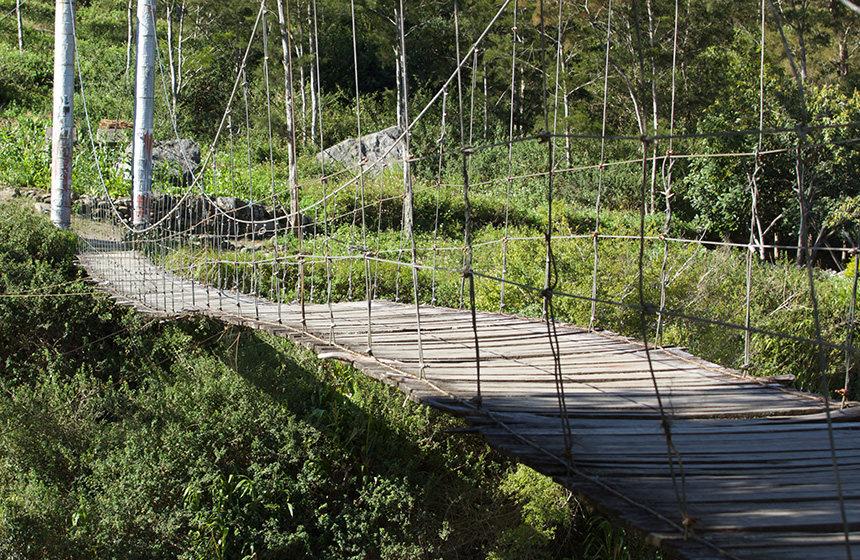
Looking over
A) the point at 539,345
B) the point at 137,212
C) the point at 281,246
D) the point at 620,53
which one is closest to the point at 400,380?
the point at 539,345

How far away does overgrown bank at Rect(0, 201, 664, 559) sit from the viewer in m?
4.00

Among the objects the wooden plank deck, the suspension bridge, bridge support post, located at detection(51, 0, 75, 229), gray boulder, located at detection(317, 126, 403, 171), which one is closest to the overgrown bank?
the suspension bridge

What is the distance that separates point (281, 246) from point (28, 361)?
8.13ft

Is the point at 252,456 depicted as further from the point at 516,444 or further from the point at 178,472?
the point at 516,444

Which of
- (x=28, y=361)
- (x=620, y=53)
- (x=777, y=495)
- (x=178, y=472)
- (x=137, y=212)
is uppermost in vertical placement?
(x=620, y=53)

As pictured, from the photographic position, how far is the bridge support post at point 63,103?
18.7ft

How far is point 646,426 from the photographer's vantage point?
168 cm

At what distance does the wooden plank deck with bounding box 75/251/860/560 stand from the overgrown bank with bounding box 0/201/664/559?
5.45 feet

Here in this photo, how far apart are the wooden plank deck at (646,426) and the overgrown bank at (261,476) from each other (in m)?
1.66

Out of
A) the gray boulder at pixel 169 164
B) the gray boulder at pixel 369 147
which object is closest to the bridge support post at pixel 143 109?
the gray boulder at pixel 169 164

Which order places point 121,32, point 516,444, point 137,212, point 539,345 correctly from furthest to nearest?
point 121,32 < point 137,212 < point 539,345 < point 516,444

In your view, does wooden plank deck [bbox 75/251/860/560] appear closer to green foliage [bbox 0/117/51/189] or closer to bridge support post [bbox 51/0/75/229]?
bridge support post [bbox 51/0/75/229]

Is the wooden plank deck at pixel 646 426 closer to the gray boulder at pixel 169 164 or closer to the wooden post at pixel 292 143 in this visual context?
the wooden post at pixel 292 143

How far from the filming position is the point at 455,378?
202 cm
